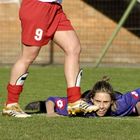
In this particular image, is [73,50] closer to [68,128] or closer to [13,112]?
[13,112]

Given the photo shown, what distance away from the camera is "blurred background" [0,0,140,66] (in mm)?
19672

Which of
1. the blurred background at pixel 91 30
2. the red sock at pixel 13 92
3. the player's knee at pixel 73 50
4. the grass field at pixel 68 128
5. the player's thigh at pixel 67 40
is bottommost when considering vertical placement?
the blurred background at pixel 91 30

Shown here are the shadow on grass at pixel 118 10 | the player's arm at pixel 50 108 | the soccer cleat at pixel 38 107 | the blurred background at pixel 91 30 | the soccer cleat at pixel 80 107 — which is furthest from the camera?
the shadow on grass at pixel 118 10

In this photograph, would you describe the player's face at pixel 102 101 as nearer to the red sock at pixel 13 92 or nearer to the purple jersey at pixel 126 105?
the purple jersey at pixel 126 105

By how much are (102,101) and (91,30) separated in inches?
476

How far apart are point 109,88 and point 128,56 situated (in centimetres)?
1159

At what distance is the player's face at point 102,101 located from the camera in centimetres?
792

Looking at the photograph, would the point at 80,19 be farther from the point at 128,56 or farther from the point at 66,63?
the point at 66,63

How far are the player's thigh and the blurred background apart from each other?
37.9 feet

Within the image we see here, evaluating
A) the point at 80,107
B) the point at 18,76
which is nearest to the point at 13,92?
the point at 18,76

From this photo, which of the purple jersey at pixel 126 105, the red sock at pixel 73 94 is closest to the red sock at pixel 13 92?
the red sock at pixel 73 94

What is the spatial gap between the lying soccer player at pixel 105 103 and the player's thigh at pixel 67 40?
508 millimetres

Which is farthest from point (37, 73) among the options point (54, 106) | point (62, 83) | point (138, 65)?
point (54, 106)

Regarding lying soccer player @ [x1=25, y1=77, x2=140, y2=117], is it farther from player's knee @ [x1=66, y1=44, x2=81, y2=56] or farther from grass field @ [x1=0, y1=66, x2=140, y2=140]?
player's knee @ [x1=66, y1=44, x2=81, y2=56]
